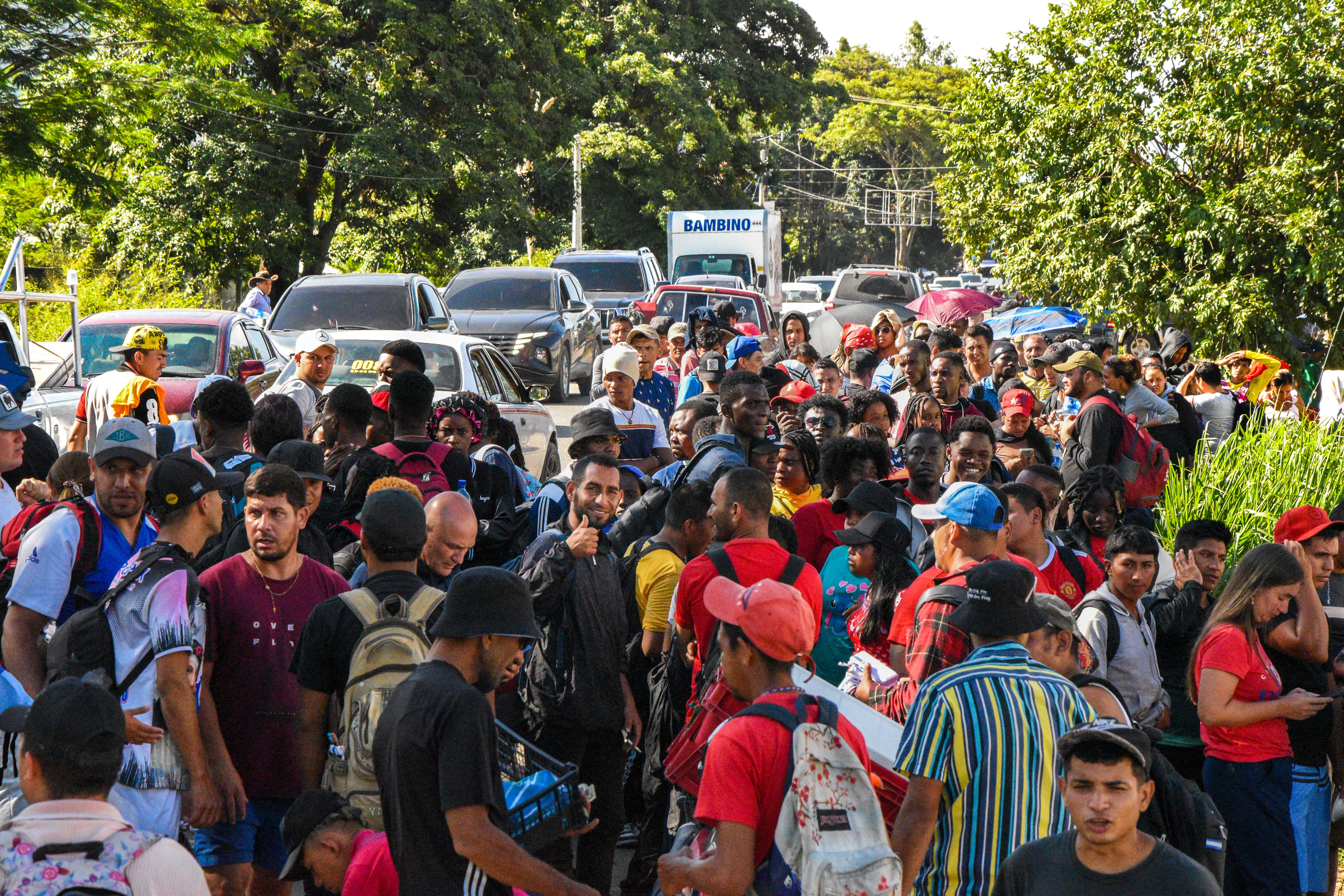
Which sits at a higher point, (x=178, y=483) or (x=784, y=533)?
(x=178, y=483)

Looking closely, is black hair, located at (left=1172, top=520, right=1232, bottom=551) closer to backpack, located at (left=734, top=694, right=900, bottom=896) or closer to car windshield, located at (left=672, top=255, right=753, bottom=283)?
backpack, located at (left=734, top=694, right=900, bottom=896)

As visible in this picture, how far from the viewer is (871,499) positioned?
223 inches

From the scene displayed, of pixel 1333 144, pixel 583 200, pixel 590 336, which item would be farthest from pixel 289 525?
pixel 583 200

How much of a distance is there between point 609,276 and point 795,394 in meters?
16.4

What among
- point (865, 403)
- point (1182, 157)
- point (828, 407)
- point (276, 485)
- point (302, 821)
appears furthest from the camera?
point (1182, 157)

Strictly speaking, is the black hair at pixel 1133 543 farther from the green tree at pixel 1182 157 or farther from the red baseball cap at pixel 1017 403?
the green tree at pixel 1182 157

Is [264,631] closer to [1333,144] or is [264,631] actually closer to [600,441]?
[600,441]

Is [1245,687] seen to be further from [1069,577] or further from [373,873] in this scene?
[373,873]

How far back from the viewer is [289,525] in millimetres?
4453

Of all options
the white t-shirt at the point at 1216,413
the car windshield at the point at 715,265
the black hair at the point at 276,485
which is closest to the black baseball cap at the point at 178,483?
the black hair at the point at 276,485

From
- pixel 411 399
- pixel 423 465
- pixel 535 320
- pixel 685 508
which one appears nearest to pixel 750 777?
pixel 685 508

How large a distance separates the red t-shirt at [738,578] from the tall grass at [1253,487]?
11.6 feet

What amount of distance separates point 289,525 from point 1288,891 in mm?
3969

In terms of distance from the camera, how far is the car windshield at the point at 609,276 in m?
25.1
